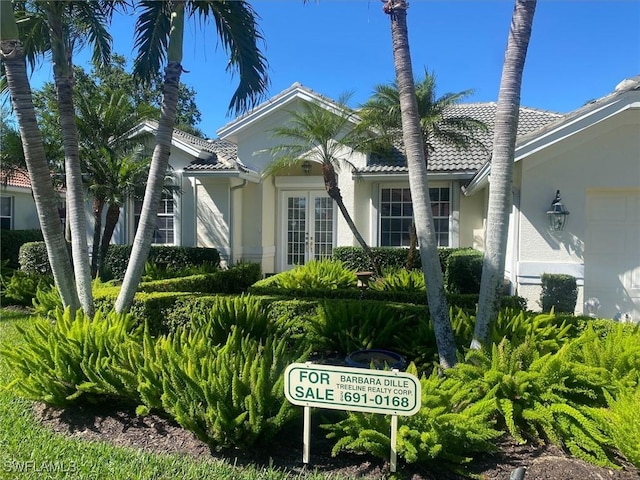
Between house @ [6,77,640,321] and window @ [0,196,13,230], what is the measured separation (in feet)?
29.4

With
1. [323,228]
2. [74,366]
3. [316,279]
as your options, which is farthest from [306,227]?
[74,366]

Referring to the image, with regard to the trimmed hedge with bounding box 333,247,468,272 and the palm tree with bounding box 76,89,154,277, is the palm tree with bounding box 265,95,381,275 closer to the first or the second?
the trimmed hedge with bounding box 333,247,468,272

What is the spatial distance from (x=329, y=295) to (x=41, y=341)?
4.42m

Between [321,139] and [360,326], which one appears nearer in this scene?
[360,326]

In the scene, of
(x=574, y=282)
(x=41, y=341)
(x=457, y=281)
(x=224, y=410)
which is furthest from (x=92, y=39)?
(x=574, y=282)

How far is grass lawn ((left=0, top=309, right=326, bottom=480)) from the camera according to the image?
3.02 metres

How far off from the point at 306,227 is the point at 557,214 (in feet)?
27.1

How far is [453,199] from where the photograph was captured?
1250 cm

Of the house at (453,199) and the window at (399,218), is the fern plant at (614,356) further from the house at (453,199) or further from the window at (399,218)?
the window at (399,218)

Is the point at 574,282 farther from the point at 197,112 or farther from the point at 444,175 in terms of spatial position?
the point at 197,112

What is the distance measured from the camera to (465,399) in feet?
11.8

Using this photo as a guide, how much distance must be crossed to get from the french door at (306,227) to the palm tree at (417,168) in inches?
373

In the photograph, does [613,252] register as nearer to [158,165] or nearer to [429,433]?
[429,433]

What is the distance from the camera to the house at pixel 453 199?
799 centimetres
